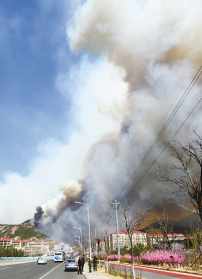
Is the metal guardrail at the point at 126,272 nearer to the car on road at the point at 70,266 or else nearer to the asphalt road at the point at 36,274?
the asphalt road at the point at 36,274

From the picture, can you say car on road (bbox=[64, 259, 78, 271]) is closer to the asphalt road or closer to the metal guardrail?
the asphalt road

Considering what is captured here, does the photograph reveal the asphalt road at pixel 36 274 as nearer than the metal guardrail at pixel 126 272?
No

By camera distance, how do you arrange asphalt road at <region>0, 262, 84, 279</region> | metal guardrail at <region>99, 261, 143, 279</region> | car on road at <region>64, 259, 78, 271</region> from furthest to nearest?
car on road at <region>64, 259, 78, 271</region> < asphalt road at <region>0, 262, 84, 279</region> < metal guardrail at <region>99, 261, 143, 279</region>

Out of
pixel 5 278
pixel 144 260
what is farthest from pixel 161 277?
pixel 144 260

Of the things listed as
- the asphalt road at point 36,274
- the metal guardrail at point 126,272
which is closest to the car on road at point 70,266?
the asphalt road at point 36,274

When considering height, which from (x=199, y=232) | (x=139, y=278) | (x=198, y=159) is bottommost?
(x=139, y=278)

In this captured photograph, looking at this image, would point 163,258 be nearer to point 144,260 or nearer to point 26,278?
point 144,260

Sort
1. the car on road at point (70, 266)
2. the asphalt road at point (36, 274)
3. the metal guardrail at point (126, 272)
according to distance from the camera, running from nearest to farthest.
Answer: the metal guardrail at point (126, 272) < the asphalt road at point (36, 274) < the car on road at point (70, 266)

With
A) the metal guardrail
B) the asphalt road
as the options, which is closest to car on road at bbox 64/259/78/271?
the asphalt road

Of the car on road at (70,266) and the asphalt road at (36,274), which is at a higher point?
the car on road at (70,266)

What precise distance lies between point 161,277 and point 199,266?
1323cm

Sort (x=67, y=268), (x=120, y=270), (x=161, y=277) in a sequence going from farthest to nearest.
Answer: (x=67, y=268) < (x=120, y=270) < (x=161, y=277)

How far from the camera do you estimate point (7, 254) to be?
165 m

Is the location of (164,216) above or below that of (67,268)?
above
